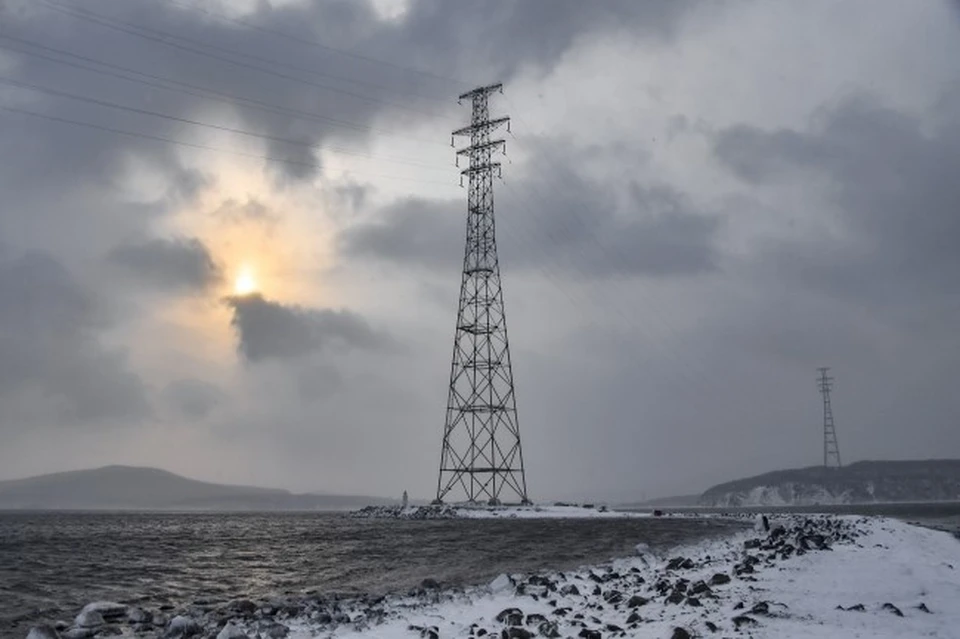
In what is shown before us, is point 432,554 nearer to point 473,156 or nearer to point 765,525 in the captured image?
point 765,525

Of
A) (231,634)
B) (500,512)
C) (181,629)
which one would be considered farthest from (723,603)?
(500,512)

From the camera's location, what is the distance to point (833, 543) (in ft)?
118

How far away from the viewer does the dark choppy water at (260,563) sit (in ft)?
89.7

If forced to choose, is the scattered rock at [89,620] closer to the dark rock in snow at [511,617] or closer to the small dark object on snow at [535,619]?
the dark rock in snow at [511,617]

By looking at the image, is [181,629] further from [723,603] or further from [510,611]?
[723,603]

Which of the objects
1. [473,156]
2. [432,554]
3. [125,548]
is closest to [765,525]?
[432,554]

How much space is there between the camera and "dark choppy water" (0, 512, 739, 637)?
2733 cm

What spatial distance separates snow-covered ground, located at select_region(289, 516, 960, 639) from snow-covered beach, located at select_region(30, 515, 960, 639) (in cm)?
4

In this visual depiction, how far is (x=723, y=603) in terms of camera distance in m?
18.9

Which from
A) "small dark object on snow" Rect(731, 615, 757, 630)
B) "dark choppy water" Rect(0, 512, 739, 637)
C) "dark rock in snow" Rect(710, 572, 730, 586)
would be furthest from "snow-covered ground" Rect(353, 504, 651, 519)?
Answer: "small dark object on snow" Rect(731, 615, 757, 630)

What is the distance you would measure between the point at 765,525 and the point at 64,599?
4369 centimetres

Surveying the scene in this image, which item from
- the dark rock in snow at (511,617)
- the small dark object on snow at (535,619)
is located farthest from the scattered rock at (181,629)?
the small dark object on snow at (535,619)

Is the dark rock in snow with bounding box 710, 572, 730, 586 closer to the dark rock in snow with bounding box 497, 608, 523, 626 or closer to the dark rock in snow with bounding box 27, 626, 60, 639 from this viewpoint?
the dark rock in snow with bounding box 497, 608, 523, 626

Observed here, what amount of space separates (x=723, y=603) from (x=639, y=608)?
2167 millimetres
